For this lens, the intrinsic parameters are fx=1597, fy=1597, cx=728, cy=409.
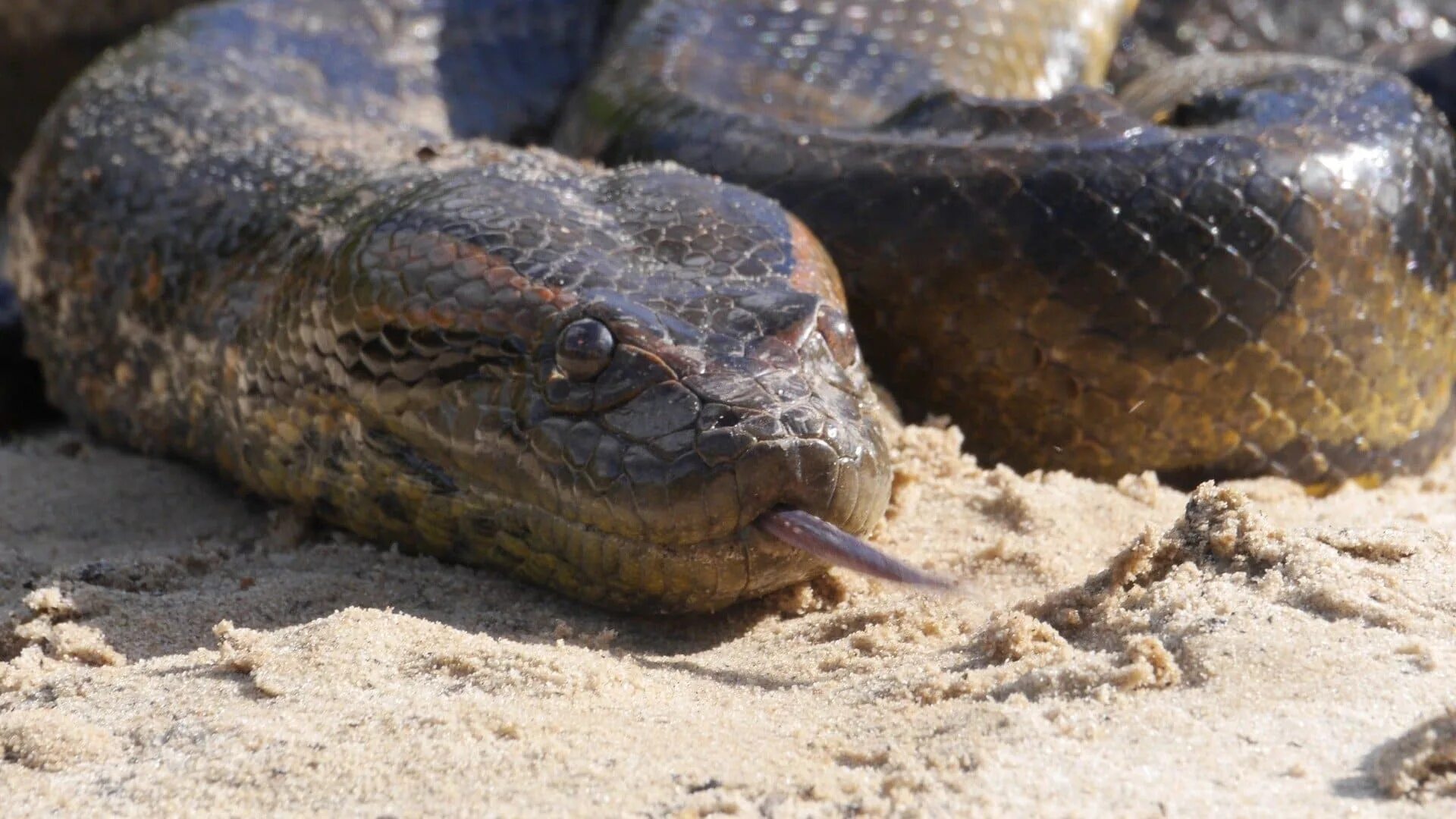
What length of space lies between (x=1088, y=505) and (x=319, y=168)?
2.26 m

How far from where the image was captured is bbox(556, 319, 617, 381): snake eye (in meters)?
3.21

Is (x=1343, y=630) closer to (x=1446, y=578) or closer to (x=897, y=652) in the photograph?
(x=1446, y=578)

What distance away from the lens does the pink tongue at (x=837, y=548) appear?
2.89 metres

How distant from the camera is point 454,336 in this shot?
345 centimetres

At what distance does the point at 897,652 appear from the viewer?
117 inches

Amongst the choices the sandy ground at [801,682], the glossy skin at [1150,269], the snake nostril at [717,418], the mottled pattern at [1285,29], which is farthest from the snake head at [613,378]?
the mottled pattern at [1285,29]

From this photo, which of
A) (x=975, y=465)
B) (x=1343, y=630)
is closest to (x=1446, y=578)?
(x=1343, y=630)

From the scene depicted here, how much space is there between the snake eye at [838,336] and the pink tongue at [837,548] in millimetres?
476

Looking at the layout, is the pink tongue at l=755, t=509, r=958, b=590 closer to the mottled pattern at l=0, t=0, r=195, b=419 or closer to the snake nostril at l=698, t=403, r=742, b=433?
the snake nostril at l=698, t=403, r=742, b=433

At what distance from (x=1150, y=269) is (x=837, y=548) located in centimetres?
153

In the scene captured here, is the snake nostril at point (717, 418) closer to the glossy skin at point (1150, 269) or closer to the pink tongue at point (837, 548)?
the pink tongue at point (837, 548)

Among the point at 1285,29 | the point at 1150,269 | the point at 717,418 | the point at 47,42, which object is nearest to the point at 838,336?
the point at 717,418

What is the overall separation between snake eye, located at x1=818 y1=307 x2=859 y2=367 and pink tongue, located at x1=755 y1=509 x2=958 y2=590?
476mm

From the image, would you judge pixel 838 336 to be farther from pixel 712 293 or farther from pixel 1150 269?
pixel 1150 269
